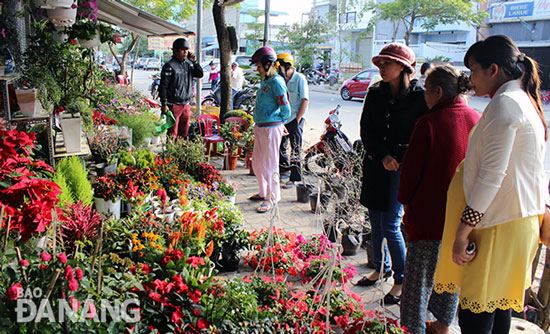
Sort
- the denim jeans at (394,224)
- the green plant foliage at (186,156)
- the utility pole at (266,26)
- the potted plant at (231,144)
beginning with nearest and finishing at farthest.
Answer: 1. the denim jeans at (394,224)
2. the green plant foliage at (186,156)
3. the potted plant at (231,144)
4. the utility pole at (266,26)

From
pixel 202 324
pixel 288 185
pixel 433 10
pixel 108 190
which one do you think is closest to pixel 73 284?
pixel 202 324

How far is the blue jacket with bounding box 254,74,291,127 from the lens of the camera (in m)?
4.75

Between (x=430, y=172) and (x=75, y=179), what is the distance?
308cm

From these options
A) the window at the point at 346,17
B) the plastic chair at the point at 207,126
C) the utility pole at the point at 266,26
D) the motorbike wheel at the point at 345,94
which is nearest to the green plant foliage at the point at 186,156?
the plastic chair at the point at 207,126

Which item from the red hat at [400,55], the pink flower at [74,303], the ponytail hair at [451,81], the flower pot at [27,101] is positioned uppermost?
the red hat at [400,55]

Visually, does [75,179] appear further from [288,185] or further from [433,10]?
[433,10]

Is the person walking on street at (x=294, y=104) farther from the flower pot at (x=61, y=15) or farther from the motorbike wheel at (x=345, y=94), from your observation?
the motorbike wheel at (x=345, y=94)

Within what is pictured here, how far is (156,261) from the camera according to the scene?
2.66 m

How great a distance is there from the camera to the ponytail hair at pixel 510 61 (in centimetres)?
199

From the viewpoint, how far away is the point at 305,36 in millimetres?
28750

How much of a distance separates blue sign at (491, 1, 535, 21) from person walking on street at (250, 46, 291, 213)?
23340 millimetres

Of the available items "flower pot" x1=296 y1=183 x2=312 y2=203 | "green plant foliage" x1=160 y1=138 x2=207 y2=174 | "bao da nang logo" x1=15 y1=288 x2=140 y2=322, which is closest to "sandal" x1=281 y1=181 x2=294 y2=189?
"flower pot" x1=296 y1=183 x2=312 y2=203

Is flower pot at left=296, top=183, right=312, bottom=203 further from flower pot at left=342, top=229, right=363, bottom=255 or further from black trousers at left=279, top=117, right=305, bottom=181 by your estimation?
flower pot at left=342, top=229, right=363, bottom=255

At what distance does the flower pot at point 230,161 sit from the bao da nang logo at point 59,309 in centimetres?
510
